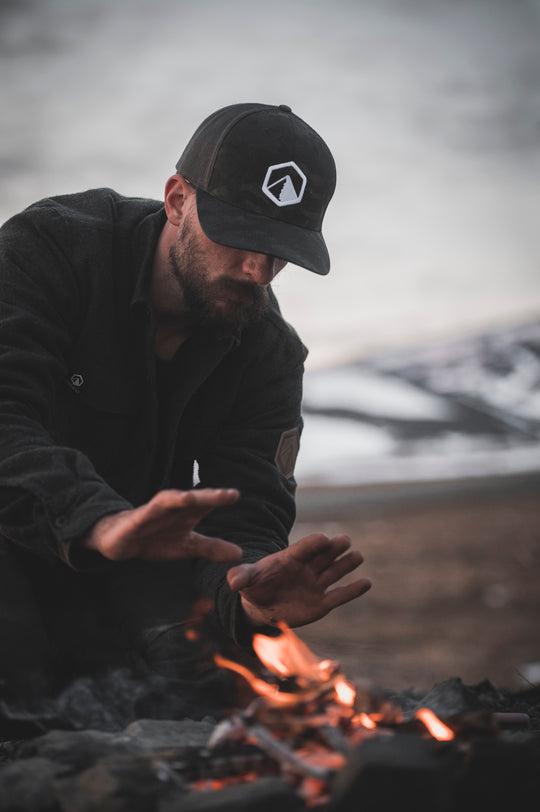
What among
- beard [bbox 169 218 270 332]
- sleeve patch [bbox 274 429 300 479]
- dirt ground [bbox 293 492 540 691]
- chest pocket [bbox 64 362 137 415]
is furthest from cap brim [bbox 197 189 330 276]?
dirt ground [bbox 293 492 540 691]

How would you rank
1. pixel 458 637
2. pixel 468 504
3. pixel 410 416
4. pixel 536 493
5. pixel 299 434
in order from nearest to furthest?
pixel 299 434, pixel 458 637, pixel 468 504, pixel 536 493, pixel 410 416

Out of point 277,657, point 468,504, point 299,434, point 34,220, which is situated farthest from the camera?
point 468,504

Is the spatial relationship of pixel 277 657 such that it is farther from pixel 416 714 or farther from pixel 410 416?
pixel 410 416

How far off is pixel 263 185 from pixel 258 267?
0.25 m

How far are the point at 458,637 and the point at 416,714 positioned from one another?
19.9 ft

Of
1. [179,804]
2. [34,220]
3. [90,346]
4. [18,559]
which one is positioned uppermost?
[34,220]

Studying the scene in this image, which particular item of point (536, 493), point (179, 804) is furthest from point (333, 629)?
point (536, 493)

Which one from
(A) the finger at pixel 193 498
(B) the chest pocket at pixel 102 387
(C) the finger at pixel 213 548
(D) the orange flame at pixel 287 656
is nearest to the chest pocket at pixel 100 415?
(B) the chest pocket at pixel 102 387

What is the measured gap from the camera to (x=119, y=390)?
2.76 m

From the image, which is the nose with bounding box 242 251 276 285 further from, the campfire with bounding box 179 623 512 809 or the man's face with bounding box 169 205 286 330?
the campfire with bounding box 179 623 512 809

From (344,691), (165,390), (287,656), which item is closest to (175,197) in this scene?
(165,390)

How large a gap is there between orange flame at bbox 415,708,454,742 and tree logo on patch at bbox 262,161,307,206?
153cm

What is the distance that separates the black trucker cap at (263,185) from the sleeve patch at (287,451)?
0.74 m

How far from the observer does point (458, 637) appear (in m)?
7.62
